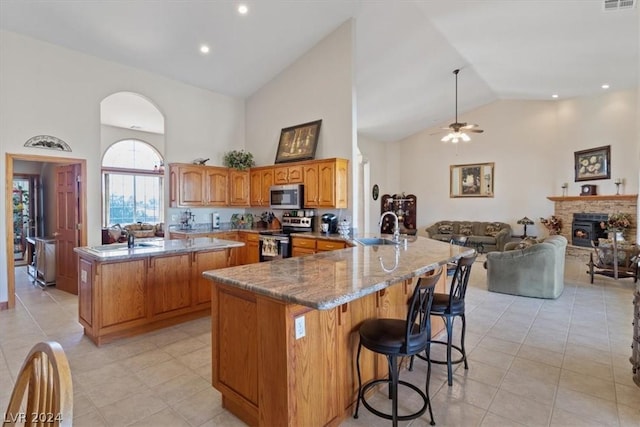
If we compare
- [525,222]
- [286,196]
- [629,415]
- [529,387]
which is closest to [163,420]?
[529,387]

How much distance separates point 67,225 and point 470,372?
20.2ft

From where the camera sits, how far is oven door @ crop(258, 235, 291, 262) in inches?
221

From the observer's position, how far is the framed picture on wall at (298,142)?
5.79m

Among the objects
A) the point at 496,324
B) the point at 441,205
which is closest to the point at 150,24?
the point at 496,324

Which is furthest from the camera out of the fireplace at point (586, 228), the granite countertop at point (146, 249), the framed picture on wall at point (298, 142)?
the fireplace at point (586, 228)

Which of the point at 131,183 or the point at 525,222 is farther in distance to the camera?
the point at 131,183

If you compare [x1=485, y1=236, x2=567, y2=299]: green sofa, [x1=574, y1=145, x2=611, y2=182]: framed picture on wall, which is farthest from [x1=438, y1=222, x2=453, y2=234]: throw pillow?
[x1=485, y1=236, x2=567, y2=299]: green sofa

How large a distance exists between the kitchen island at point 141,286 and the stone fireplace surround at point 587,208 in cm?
840

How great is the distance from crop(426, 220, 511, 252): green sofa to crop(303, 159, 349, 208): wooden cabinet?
162 inches

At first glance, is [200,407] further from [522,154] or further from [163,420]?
[522,154]

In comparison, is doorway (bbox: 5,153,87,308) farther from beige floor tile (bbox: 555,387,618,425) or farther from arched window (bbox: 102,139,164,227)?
beige floor tile (bbox: 555,387,618,425)

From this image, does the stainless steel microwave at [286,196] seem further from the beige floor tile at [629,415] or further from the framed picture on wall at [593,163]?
the framed picture on wall at [593,163]

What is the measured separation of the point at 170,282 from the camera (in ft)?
12.5

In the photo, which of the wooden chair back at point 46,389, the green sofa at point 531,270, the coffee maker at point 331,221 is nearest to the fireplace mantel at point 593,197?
the green sofa at point 531,270
